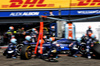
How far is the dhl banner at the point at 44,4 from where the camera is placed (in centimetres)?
1519

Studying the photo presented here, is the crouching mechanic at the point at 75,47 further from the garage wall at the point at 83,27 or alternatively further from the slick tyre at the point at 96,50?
the garage wall at the point at 83,27

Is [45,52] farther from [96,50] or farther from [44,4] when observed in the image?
[44,4]

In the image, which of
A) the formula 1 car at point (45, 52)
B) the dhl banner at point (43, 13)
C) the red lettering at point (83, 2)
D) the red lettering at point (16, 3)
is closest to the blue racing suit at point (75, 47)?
the formula 1 car at point (45, 52)

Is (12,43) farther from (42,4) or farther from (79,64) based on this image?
(42,4)

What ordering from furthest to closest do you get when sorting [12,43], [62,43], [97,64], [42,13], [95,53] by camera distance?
[42,13] < [62,43] < [12,43] < [95,53] < [97,64]

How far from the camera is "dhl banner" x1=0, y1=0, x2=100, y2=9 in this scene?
15.2 m

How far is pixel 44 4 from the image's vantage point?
50.0 feet

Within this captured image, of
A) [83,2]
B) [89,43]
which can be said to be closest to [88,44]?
[89,43]

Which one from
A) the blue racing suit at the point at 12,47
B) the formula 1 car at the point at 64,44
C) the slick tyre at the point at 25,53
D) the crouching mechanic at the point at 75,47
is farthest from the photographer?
the formula 1 car at the point at 64,44

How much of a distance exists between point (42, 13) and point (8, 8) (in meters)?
3.45

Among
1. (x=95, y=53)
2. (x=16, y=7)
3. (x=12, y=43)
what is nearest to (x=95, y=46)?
(x=95, y=53)

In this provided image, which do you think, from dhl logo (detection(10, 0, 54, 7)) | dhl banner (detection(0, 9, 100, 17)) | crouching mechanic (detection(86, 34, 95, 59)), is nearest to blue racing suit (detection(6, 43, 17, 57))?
crouching mechanic (detection(86, 34, 95, 59))

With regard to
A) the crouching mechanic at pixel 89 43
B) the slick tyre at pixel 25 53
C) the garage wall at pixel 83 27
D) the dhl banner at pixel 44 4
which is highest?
the dhl banner at pixel 44 4

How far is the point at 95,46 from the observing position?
786 cm
